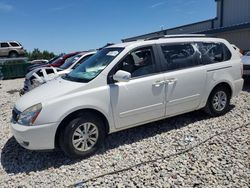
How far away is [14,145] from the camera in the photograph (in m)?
4.32

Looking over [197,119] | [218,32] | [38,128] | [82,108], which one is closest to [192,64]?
[197,119]

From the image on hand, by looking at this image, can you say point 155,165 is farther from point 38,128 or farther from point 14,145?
point 14,145

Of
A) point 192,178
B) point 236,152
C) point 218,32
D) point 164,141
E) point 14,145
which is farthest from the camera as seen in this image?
point 218,32

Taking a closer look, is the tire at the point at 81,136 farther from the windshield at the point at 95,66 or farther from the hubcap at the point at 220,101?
the hubcap at the point at 220,101

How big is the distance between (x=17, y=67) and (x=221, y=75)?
2112 cm

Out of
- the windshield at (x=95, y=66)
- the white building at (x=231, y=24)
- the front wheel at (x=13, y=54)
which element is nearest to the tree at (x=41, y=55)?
the front wheel at (x=13, y=54)

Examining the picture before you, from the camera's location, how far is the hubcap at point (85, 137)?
11.6 ft

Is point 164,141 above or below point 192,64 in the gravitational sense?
below

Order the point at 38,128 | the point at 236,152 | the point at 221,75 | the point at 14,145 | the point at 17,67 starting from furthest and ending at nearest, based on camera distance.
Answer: the point at 17,67 → the point at 221,75 → the point at 14,145 → the point at 236,152 → the point at 38,128

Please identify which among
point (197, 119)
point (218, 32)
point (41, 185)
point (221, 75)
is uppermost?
point (218, 32)

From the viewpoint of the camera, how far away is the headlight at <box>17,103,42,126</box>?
10.9ft

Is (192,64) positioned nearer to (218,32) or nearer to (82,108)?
(82,108)

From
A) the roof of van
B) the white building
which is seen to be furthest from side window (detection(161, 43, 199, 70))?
the white building

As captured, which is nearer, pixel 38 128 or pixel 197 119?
pixel 38 128
